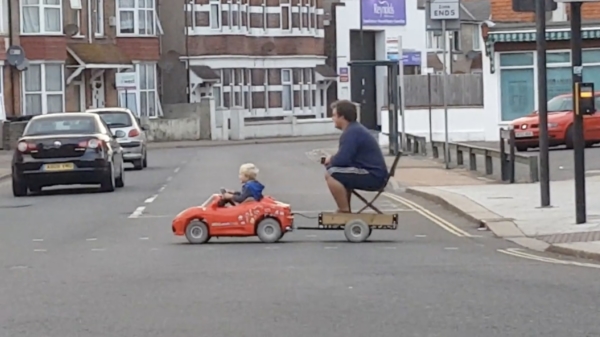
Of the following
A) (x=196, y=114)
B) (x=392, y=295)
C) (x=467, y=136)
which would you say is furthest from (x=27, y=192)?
(x=196, y=114)

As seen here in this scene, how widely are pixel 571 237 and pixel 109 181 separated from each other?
39.7ft

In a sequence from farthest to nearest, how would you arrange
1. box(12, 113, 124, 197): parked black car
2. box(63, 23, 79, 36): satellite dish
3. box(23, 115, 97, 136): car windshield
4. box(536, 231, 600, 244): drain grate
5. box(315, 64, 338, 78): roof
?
1. box(315, 64, 338, 78): roof
2. box(63, 23, 79, 36): satellite dish
3. box(23, 115, 97, 136): car windshield
4. box(12, 113, 124, 197): parked black car
5. box(536, 231, 600, 244): drain grate

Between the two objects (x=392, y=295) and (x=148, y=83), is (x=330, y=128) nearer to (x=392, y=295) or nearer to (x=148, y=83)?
(x=148, y=83)

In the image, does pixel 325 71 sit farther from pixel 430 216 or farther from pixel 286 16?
pixel 430 216

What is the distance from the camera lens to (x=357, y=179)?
50.3 ft

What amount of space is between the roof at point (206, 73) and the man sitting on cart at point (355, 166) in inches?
2015

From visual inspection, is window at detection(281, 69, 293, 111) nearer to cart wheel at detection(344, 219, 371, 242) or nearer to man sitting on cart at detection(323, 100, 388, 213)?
man sitting on cart at detection(323, 100, 388, 213)

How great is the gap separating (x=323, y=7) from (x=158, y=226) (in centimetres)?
6011

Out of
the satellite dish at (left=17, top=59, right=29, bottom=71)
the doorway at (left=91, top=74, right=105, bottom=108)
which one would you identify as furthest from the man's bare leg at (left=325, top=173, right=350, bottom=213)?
the doorway at (left=91, top=74, right=105, bottom=108)

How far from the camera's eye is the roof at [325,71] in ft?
A: 244

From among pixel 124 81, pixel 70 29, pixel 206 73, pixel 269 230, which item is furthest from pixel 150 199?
pixel 206 73

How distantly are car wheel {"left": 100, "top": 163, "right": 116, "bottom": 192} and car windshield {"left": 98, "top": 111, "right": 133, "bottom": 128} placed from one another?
9.43m

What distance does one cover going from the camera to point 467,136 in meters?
43.9

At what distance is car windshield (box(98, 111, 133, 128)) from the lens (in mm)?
34938
